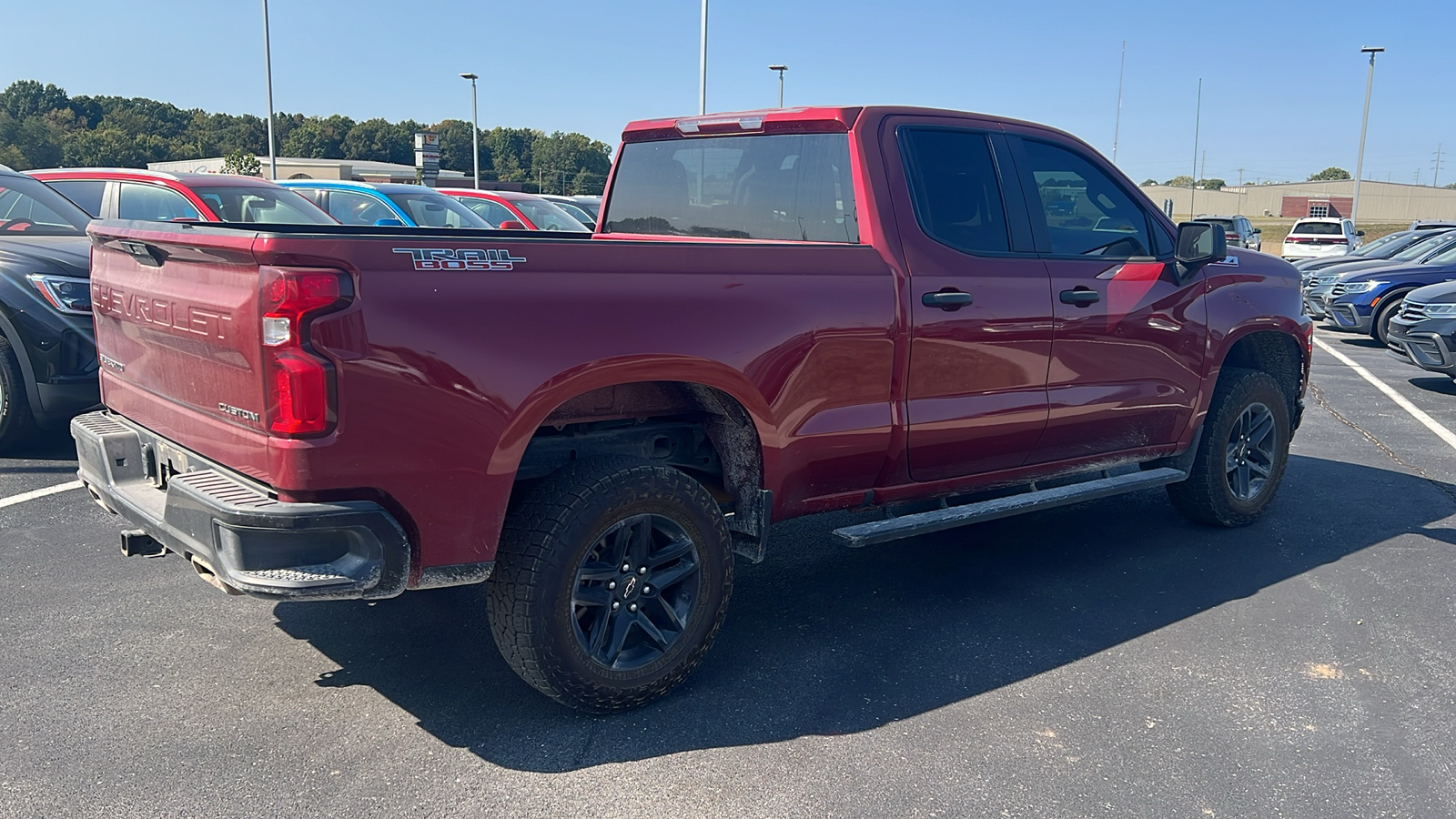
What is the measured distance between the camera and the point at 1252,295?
5633 mm

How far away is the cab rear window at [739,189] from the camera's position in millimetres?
4367

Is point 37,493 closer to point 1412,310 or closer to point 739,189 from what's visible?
point 739,189

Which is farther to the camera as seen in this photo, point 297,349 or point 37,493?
point 37,493

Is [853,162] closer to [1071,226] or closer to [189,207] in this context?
[1071,226]

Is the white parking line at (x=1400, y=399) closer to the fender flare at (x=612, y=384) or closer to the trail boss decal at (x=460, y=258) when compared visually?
the fender flare at (x=612, y=384)

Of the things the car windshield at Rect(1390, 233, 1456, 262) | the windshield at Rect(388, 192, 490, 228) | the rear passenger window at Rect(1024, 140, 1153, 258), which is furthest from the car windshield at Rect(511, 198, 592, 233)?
the car windshield at Rect(1390, 233, 1456, 262)

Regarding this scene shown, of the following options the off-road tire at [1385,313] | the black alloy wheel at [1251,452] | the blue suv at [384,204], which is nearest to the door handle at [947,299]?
the black alloy wheel at [1251,452]

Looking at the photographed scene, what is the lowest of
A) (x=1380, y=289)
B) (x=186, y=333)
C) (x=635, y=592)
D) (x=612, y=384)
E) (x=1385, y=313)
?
(x=635, y=592)

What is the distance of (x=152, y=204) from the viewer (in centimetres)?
810

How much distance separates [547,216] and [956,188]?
11.5 meters

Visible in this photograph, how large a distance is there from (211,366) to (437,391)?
0.70m

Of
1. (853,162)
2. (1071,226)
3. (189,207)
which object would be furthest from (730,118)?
(189,207)

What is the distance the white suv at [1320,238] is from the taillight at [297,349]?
90.9 feet

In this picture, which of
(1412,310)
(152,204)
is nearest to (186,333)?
(152,204)
